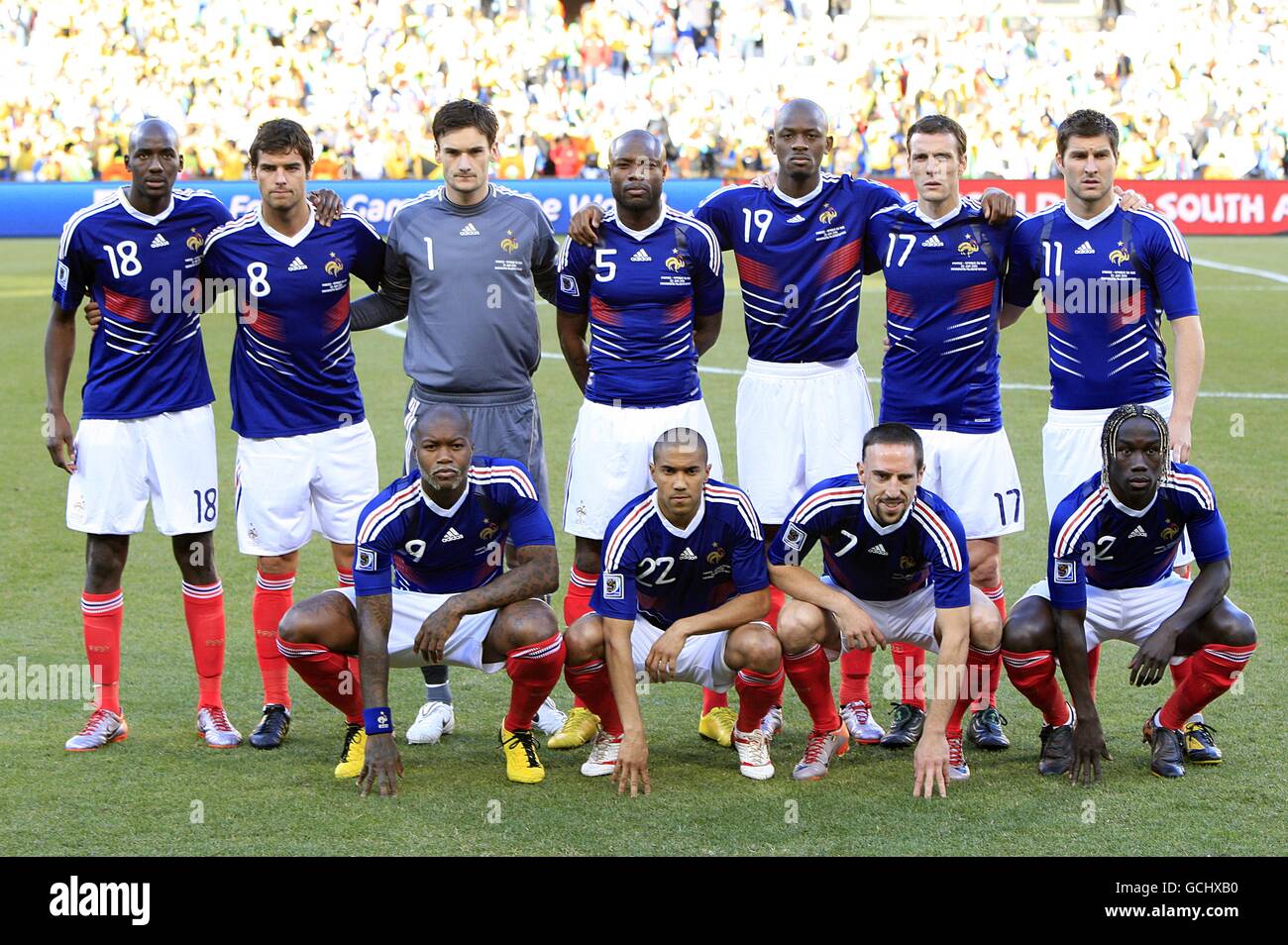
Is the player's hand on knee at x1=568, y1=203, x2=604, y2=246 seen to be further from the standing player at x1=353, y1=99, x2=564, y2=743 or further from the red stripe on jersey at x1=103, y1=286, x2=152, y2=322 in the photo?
the red stripe on jersey at x1=103, y1=286, x2=152, y2=322

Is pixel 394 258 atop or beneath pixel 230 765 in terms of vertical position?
atop

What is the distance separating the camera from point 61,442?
18.2 ft

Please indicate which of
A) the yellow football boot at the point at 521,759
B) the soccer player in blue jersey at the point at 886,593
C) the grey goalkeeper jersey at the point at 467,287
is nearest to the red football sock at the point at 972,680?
the soccer player in blue jersey at the point at 886,593

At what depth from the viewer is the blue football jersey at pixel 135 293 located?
548 centimetres

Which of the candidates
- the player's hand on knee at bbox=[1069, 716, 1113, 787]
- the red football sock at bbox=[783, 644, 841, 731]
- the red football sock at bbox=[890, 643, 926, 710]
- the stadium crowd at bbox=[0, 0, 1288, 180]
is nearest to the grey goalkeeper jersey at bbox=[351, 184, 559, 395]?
the red football sock at bbox=[783, 644, 841, 731]

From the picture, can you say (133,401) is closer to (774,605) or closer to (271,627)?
(271,627)

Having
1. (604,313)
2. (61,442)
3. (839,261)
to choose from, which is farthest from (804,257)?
(61,442)

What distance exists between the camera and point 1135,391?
5.51 m

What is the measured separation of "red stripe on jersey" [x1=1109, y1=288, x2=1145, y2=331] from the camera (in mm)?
5500

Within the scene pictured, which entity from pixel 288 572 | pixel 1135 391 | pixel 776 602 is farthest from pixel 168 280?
pixel 1135 391

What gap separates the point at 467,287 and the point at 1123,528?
2429mm

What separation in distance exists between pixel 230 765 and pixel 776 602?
201 cm

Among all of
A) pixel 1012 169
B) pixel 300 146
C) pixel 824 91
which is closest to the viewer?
pixel 300 146

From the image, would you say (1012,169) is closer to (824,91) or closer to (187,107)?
(824,91)
